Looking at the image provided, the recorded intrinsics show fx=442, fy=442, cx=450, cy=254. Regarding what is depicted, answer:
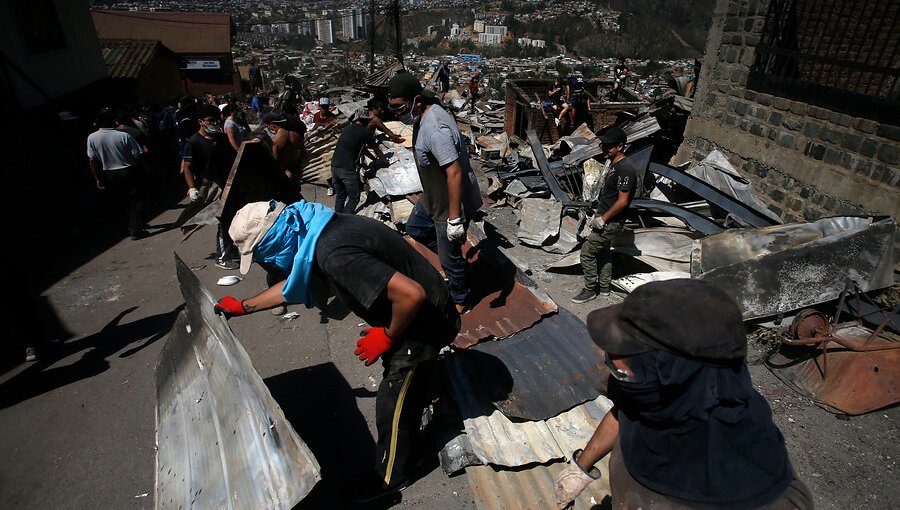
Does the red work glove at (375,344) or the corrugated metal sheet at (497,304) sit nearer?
the red work glove at (375,344)

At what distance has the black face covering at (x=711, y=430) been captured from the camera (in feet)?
3.94

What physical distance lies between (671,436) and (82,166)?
950 cm

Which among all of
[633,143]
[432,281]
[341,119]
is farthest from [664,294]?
[341,119]

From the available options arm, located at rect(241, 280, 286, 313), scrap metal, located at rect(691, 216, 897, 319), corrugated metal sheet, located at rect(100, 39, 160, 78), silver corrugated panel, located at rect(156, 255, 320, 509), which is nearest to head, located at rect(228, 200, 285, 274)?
arm, located at rect(241, 280, 286, 313)

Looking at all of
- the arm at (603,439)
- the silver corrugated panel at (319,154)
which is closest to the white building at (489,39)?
the silver corrugated panel at (319,154)

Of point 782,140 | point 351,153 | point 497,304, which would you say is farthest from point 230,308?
point 782,140

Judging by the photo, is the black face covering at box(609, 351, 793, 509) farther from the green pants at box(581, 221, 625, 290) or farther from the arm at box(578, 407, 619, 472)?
the green pants at box(581, 221, 625, 290)

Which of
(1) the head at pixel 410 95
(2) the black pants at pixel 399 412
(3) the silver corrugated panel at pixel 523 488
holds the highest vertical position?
(1) the head at pixel 410 95

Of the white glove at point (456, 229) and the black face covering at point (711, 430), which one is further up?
A: the black face covering at point (711, 430)

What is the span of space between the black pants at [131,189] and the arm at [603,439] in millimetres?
6854

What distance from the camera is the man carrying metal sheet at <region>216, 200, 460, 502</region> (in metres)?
1.97

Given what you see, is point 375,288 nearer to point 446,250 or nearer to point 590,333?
point 590,333

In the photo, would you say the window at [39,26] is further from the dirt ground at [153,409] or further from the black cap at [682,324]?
the black cap at [682,324]

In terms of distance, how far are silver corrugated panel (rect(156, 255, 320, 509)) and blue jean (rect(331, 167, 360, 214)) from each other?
3456 millimetres
